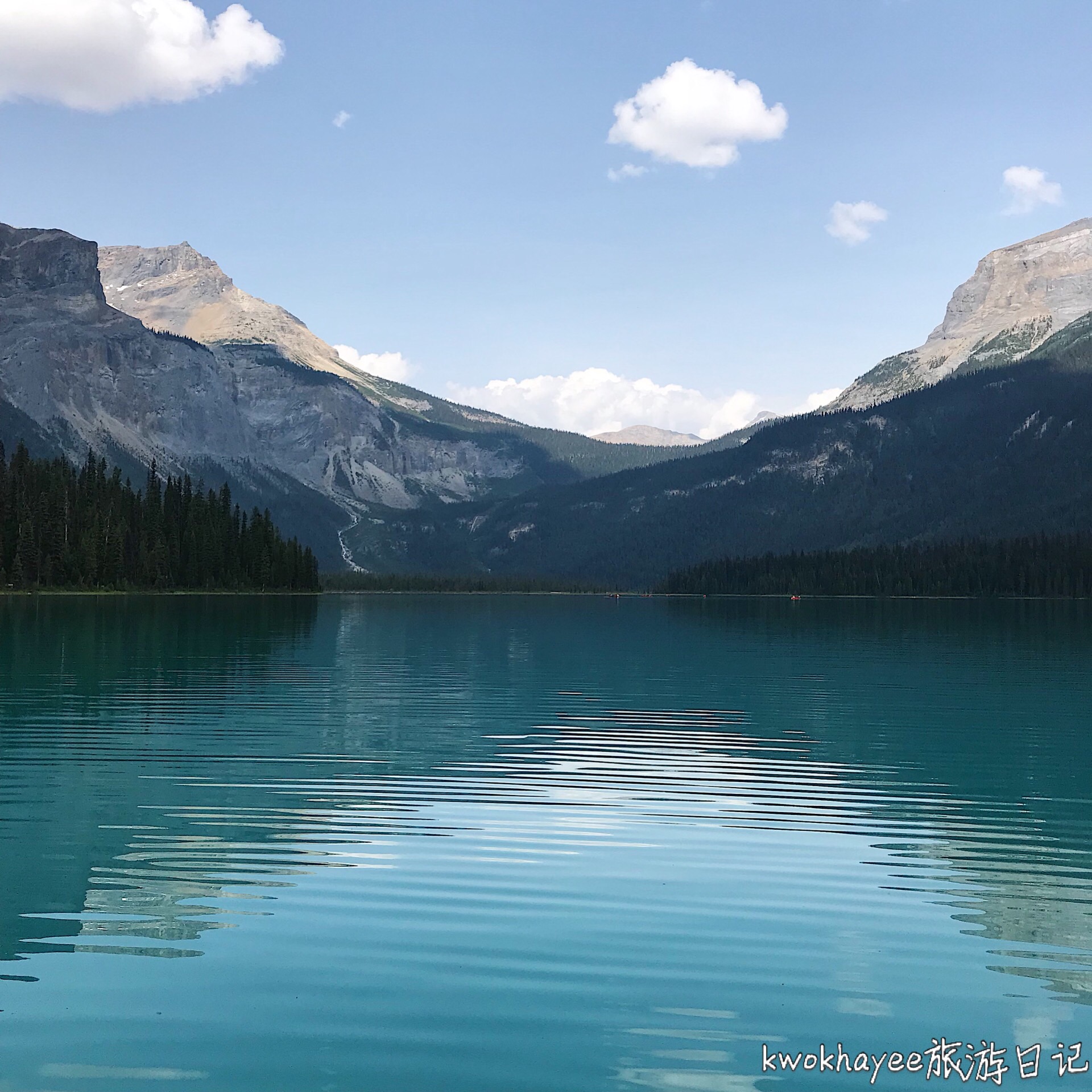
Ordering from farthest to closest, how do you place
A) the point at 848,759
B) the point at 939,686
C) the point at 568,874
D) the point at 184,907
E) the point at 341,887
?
the point at 939,686
the point at 848,759
the point at 568,874
the point at 341,887
the point at 184,907

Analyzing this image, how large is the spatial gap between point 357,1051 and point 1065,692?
64.8 metres

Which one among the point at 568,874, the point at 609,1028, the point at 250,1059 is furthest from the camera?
the point at 568,874

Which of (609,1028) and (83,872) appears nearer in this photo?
(609,1028)

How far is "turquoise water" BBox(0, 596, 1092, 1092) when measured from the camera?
14703 mm

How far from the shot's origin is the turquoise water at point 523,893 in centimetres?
1470

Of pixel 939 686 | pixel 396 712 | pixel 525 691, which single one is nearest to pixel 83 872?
pixel 396 712

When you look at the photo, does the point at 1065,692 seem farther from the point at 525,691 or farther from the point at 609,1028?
the point at 609,1028

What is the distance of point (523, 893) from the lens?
22234mm

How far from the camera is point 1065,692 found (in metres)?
68.7

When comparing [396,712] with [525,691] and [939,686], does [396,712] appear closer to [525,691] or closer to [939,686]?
[525,691]

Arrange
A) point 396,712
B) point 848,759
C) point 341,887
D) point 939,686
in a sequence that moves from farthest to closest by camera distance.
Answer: point 939,686 → point 396,712 → point 848,759 → point 341,887

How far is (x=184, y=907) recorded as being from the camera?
20.8 m

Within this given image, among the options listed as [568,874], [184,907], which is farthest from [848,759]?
[184,907]

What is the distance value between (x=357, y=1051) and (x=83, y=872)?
11.7m
